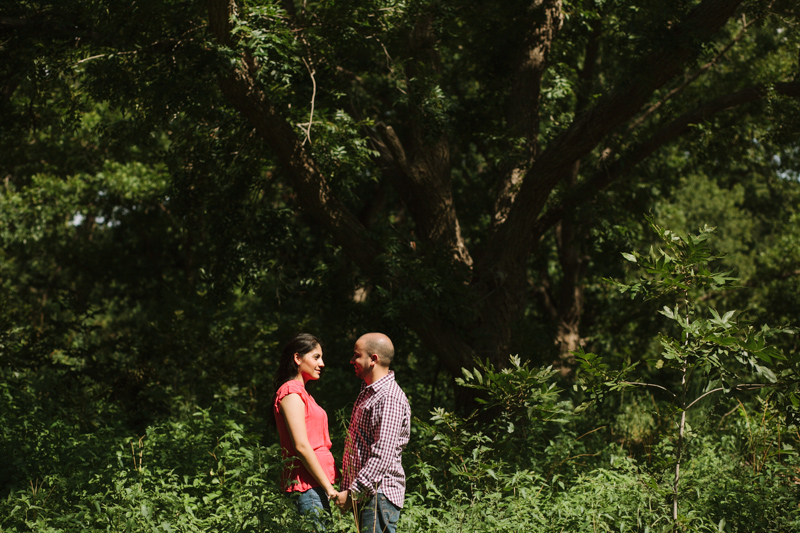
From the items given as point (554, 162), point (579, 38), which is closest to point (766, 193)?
point (579, 38)

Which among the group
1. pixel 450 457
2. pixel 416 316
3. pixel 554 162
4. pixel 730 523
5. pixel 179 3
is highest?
pixel 179 3

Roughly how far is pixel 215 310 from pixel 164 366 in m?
1.09

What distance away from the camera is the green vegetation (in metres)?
4.25

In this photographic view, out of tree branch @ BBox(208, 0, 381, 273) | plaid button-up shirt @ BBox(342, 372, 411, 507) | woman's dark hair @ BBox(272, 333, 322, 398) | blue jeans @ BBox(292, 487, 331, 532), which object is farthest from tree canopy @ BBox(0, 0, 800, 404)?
blue jeans @ BBox(292, 487, 331, 532)

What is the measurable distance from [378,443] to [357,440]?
230mm

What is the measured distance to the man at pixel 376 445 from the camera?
3.50 m

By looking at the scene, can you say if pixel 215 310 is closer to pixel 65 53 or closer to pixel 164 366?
pixel 164 366

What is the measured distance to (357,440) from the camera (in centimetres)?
371

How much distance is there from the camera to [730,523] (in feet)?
14.5

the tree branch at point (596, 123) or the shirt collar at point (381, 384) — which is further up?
the tree branch at point (596, 123)

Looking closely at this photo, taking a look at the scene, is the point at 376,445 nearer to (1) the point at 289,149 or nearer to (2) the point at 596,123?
(1) the point at 289,149

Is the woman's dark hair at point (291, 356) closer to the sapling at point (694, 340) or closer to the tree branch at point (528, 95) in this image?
the sapling at point (694, 340)

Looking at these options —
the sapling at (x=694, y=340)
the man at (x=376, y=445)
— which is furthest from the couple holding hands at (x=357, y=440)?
the sapling at (x=694, y=340)

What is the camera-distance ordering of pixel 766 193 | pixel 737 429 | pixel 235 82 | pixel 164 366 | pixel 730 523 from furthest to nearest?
pixel 766 193 → pixel 164 366 → pixel 737 429 → pixel 235 82 → pixel 730 523
